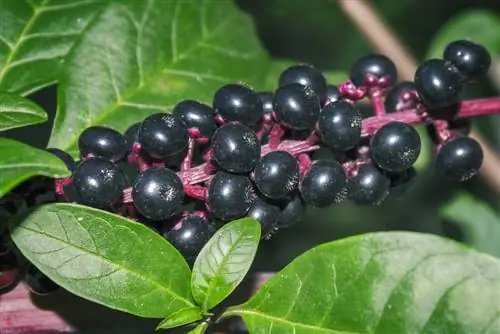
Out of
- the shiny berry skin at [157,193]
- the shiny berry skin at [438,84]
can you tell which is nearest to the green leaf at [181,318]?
the shiny berry skin at [157,193]

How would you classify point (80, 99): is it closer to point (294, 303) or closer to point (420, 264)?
point (294, 303)

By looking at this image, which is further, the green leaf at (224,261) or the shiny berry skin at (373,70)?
the shiny berry skin at (373,70)

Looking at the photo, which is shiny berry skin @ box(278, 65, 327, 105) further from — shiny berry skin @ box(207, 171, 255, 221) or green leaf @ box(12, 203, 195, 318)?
green leaf @ box(12, 203, 195, 318)

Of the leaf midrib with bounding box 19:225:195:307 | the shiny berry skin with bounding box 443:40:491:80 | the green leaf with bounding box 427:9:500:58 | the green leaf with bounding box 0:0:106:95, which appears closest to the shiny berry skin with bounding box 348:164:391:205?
the shiny berry skin with bounding box 443:40:491:80

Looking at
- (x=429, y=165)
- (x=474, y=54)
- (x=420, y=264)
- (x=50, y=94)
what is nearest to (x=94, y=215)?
(x=420, y=264)

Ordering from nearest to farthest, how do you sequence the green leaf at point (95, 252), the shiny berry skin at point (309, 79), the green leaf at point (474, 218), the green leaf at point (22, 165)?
the green leaf at point (22, 165) → the green leaf at point (95, 252) → the shiny berry skin at point (309, 79) → the green leaf at point (474, 218)

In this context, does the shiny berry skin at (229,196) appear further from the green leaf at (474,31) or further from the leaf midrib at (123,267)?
the green leaf at (474,31)
